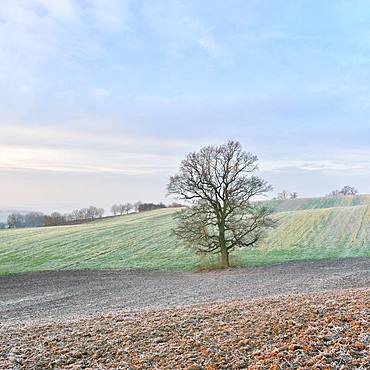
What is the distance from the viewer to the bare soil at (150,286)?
56.7 ft

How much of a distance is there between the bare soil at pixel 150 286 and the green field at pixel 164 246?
15.2 feet

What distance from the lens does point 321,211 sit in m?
63.2

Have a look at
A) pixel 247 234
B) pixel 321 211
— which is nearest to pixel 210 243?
pixel 247 234

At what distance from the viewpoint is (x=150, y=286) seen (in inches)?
993

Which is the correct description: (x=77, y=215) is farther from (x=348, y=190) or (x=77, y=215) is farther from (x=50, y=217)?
(x=348, y=190)

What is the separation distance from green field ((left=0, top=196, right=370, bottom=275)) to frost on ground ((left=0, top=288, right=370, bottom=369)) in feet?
86.9

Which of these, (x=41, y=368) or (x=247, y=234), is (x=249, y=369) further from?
(x=247, y=234)

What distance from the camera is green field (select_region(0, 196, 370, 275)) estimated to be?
125 ft

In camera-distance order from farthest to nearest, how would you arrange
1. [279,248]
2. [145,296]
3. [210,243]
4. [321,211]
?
[321,211]
[279,248]
[210,243]
[145,296]

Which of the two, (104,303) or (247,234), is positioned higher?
(247,234)

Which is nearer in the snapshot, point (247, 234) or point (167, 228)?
point (247, 234)

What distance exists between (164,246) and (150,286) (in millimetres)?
20919

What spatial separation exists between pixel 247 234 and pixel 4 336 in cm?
2649

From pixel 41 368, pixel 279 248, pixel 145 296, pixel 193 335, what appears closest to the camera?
pixel 41 368
